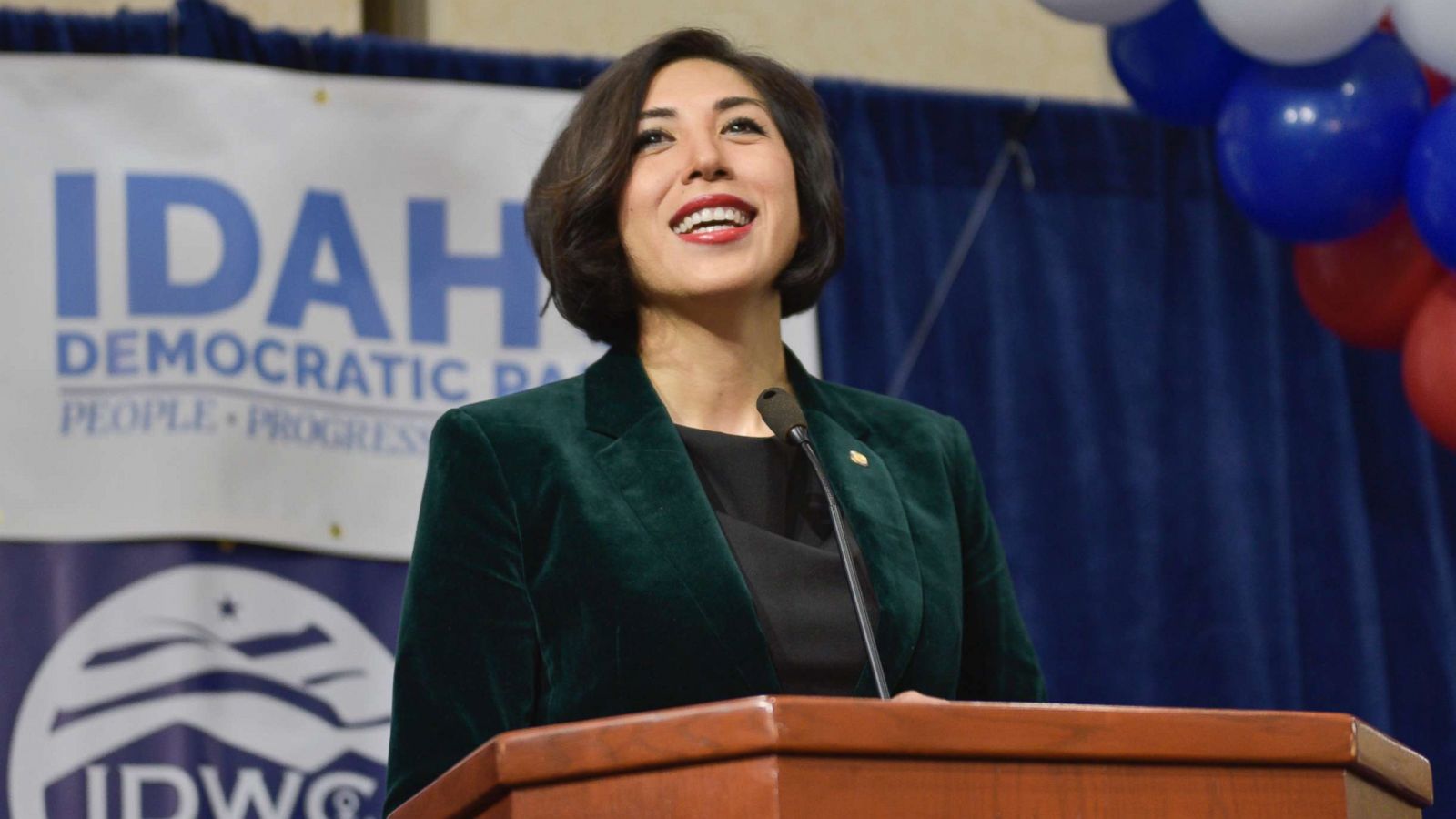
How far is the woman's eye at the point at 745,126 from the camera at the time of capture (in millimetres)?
1941

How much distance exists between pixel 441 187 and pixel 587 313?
73.0 inches

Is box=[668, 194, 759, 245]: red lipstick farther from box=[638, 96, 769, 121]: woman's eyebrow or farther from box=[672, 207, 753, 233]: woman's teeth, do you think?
box=[638, 96, 769, 121]: woman's eyebrow

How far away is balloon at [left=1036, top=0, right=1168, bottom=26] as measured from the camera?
303 cm

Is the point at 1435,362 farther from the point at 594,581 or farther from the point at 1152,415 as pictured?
the point at 594,581

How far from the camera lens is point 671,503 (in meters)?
1.69

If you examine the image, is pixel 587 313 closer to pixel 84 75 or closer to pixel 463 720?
pixel 463 720

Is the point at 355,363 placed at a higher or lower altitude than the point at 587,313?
higher

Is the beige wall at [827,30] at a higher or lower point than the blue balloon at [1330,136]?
higher

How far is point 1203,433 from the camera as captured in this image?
13.5 ft

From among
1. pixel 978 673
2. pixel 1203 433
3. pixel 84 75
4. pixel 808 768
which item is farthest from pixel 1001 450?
pixel 808 768

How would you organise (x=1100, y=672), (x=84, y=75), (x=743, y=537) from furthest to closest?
(x=1100, y=672) < (x=84, y=75) < (x=743, y=537)

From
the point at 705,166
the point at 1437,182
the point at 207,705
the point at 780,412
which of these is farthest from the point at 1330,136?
the point at 207,705

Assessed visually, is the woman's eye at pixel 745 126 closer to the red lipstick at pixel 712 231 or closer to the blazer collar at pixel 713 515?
the red lipstick at pixel 712 231

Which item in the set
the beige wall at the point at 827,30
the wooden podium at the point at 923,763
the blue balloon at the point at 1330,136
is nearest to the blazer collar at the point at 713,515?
the wooden podium at the point at 923,763
